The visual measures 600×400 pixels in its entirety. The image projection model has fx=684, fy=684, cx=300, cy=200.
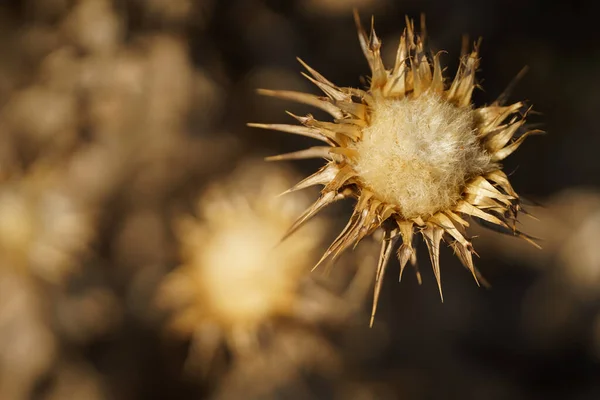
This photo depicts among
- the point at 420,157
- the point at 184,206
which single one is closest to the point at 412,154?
the point at 420,157

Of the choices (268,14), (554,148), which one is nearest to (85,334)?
(268,14)

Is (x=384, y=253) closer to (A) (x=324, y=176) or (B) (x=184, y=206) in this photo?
(A) (x=324, y=176)

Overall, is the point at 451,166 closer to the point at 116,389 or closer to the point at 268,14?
Answer: the point at 268,14

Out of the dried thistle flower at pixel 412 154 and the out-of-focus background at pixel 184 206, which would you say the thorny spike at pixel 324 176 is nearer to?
the dried thistle flower at pixel 412 154

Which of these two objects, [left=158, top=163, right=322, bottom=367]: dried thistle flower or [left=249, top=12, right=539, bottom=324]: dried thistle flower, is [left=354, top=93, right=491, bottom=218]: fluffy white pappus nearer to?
[left=249, top=12, right=539, bottom=324]: dried thistle flower

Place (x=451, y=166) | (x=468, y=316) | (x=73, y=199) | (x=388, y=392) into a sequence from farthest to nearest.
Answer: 1. (x=468, y=316)
2. (x=388, y=392)
3. (x=73, y=199)
4. (x=451, y=166)

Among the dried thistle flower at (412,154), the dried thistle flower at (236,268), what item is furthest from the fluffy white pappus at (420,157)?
the dried thistle flower at (236,268)

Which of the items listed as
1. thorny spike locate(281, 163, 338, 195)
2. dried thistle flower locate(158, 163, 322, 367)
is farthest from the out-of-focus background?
thorny spike locate(281, 163, 338, 195)
